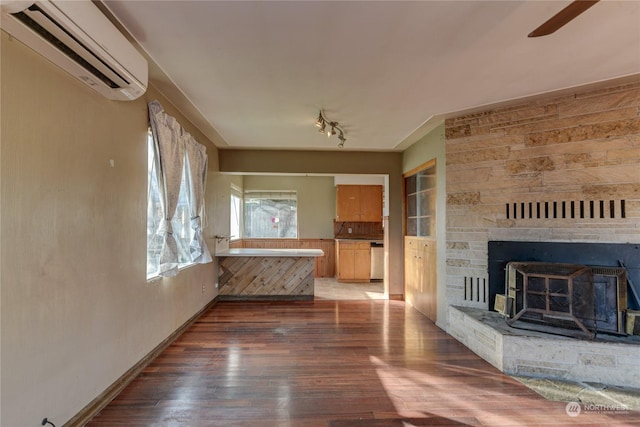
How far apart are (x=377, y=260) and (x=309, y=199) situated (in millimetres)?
2216

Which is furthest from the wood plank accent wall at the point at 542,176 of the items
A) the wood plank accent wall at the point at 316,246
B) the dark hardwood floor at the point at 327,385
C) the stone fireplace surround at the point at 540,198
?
the wood plank accent wall at the point at 316,246

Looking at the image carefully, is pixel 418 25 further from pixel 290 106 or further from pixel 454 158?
pixel 454 158

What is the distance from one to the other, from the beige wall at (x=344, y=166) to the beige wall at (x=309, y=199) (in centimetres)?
240

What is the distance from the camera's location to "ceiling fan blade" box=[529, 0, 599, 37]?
48.8 inches

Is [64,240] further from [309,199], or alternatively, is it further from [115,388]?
[309,199]

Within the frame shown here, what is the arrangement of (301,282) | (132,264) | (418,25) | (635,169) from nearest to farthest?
1. (418,25)
2. (132,264)
3. (635,169)
4. (301,282)

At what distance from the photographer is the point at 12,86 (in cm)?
135

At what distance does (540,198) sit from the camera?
2857mm

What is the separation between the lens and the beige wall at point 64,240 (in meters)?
1.35

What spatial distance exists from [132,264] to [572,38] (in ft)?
11.7

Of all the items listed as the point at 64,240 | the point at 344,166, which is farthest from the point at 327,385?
the point at 344,166

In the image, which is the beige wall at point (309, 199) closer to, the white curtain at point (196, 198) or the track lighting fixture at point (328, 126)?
the track lighting fixture at point (328, 126)

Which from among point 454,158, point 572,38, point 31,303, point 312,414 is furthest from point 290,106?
point 312,414

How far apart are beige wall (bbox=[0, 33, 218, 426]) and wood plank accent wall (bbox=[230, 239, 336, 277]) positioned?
455 centimetres
